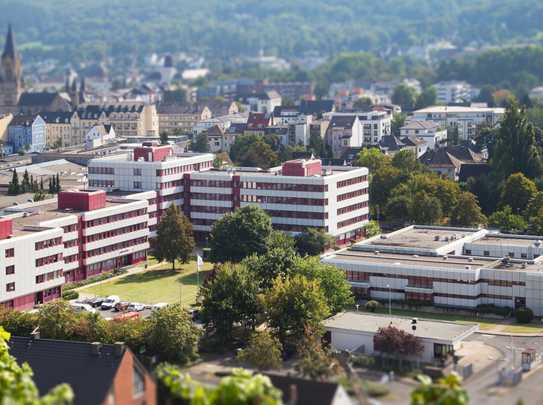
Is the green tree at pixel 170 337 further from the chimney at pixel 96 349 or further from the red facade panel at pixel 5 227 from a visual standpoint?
the red facade panel at pixel 5 227

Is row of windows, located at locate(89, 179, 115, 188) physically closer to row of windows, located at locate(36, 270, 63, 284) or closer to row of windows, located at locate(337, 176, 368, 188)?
row of windows, located at locate(337, 176, 368, 188)

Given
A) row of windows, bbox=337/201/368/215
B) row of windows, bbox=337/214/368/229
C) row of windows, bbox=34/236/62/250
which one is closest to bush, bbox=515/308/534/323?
row of windows, bbox=337/214/368/229

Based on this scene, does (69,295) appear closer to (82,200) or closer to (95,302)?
(95,302)

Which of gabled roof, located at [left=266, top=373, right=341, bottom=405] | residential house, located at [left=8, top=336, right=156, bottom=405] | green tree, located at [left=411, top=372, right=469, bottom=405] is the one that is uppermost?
green tree, located at [left=411, top=372, right=469, bottom=405]

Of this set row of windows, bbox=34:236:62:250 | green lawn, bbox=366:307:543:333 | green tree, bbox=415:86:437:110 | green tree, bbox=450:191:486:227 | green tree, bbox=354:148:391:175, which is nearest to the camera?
green lawn, bbox=366:307:543:333

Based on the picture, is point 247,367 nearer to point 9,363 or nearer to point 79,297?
point 9,363

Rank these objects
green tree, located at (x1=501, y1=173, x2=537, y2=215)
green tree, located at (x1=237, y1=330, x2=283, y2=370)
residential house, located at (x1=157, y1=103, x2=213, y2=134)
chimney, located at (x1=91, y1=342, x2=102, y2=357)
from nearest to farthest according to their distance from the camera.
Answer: chimney, located at (x1=91, y1=342, x2=102, y2=357) < green tree, located at (x1=237, y1=330, x2=283, y2=370) < green tree, located at (x1=501, y1=173, x2=537, y2=215) < residential house, located at (x1=157, y1=103, x2=213, y2=134)

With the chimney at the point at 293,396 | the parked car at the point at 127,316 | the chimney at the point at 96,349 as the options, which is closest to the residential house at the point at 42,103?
the parked car at the point at 127,316
